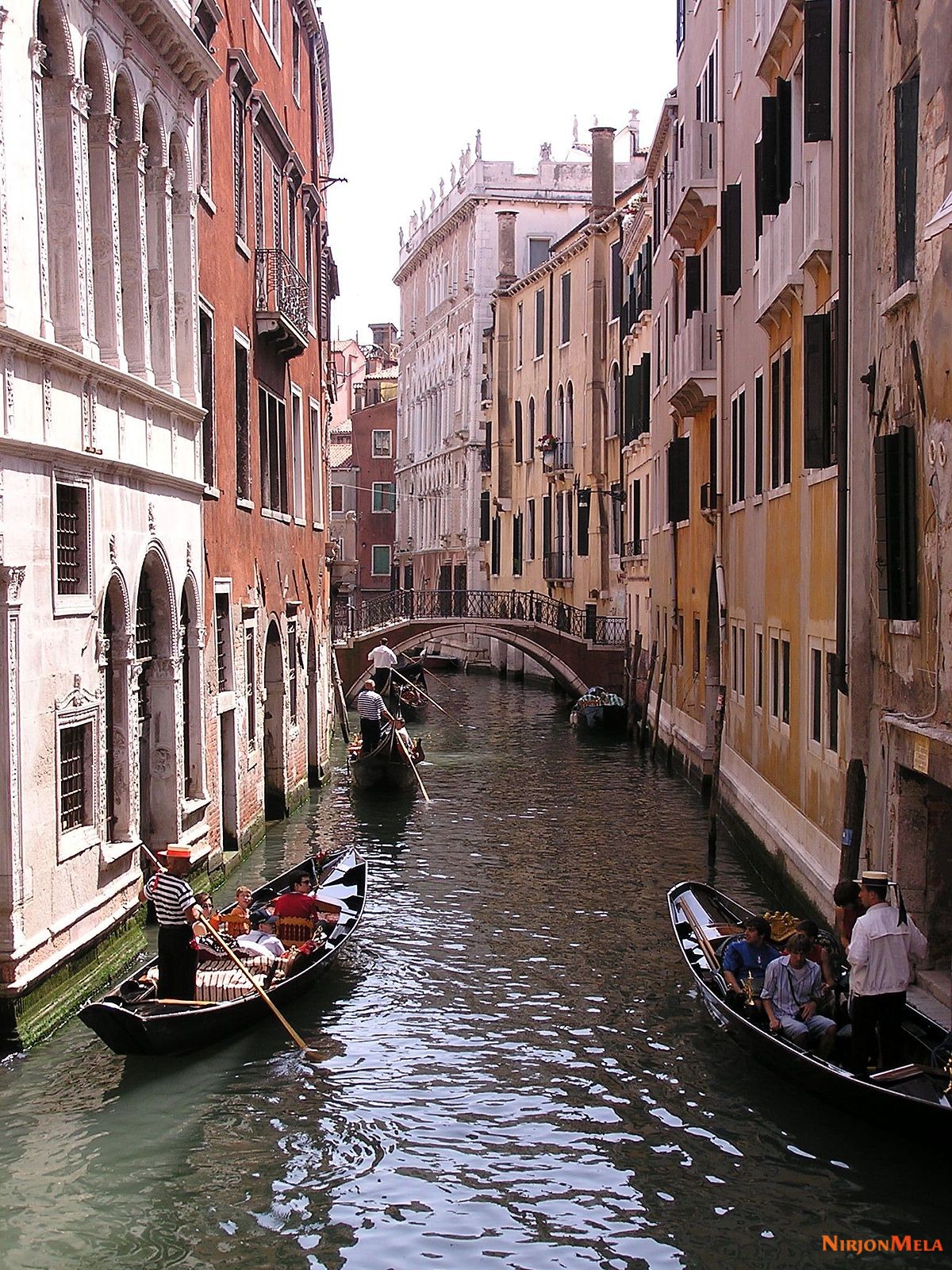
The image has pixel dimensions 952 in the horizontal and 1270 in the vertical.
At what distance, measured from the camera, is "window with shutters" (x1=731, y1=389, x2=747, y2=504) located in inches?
664

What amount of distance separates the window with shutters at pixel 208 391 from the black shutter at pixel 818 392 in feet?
17.6

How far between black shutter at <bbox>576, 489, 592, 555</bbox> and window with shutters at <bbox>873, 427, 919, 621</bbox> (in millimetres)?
25925

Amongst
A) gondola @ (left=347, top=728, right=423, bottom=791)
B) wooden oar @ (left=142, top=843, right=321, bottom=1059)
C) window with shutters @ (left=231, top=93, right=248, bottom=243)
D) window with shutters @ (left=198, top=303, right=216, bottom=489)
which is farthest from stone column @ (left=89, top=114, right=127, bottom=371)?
gondola @ (left=347, top=728, right=423, bottom=791)

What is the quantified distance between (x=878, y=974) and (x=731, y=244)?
10887 mm

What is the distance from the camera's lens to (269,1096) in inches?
349

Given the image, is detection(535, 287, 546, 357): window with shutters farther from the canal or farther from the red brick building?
the canal

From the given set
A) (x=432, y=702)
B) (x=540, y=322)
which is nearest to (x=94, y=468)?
(x=432, y=702)

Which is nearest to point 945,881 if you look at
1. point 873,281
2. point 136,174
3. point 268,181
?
point 873,281

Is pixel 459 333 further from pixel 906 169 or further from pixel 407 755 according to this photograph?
pixel 906 169

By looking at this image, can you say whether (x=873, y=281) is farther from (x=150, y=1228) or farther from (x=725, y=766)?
(x=725, y=766)

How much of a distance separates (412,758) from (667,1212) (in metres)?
14.9

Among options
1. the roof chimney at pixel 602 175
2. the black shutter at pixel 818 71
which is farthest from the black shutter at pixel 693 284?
the roof chimney at pixel 602 175

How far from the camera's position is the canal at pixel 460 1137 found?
22.9 ft

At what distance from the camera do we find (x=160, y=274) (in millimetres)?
12578
